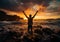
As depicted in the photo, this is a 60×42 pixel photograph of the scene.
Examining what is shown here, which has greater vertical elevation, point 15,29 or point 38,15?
point 38,15

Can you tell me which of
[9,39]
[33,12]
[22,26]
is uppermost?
[33,12]

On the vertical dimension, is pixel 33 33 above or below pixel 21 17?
below

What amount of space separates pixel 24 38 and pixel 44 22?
86.5 inches

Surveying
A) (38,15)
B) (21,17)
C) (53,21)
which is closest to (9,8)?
(21,17)

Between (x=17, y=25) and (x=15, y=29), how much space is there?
0.42m

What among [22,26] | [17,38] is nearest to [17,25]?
[22,26]

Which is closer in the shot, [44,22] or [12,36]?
[12,36]

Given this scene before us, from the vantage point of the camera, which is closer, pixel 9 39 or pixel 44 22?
pixel 9 39

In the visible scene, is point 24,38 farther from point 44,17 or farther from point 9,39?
point 44,17

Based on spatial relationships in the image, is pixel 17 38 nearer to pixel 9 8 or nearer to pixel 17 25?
pixel 17 25

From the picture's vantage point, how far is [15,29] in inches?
499

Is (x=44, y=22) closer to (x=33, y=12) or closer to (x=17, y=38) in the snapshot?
(x=33, y=12)

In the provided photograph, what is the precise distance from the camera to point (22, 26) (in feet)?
42.5

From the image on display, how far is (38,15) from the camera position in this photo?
13281mm
